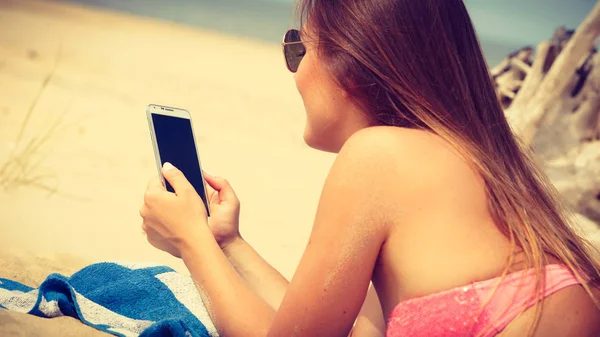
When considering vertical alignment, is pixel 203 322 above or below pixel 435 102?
below

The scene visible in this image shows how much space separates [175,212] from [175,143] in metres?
0.37

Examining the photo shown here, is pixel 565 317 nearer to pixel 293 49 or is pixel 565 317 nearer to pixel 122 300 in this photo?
pixel 293 49

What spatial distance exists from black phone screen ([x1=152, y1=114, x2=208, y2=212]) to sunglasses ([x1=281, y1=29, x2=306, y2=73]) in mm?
557

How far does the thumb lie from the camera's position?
194 cm

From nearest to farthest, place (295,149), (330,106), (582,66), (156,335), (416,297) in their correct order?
(416,297)
(330,106)
(156,335)
(582,66)
(295,149)

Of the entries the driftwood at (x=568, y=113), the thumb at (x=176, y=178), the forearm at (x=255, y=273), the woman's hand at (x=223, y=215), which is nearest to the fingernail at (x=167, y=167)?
the thumb at (x=176, y=178)

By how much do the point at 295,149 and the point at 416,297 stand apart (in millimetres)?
5825

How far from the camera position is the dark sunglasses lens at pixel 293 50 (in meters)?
1.82

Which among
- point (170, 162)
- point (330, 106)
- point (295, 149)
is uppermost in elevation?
point (330, 106)

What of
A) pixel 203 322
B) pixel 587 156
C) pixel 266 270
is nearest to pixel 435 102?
pixel 266 270

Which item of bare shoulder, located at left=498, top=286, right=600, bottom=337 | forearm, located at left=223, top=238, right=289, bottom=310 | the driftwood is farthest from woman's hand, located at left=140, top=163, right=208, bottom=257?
the driftwood

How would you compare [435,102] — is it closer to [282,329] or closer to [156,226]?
[282,329]

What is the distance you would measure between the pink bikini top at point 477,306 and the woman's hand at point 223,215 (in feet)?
2.73

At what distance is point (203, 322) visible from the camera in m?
2.08
